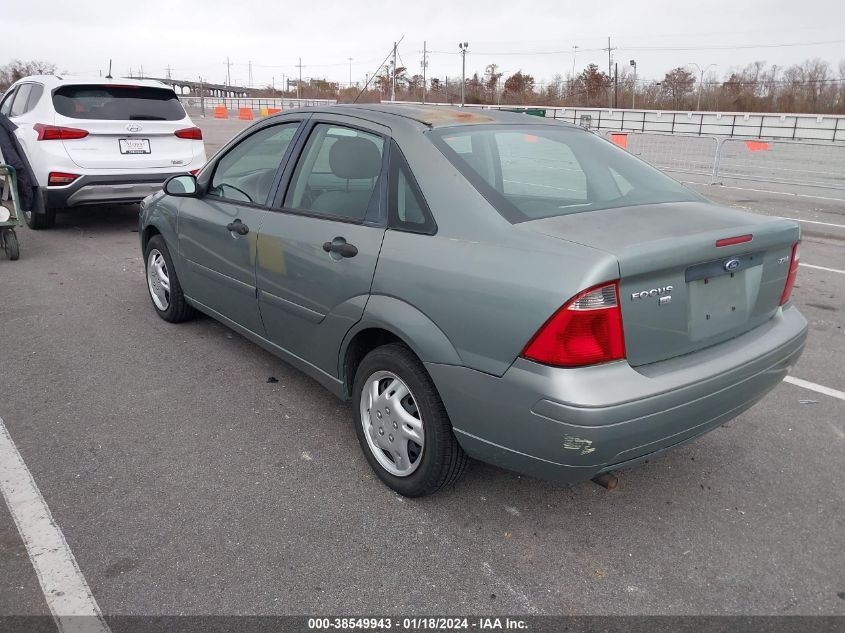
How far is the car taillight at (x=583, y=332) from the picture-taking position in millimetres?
2273

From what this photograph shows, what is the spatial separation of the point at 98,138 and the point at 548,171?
21.1 ft

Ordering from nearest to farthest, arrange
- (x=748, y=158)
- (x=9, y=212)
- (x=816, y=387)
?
(x=816, y=387) → (x=9, y=212) → (x=748, y=158)

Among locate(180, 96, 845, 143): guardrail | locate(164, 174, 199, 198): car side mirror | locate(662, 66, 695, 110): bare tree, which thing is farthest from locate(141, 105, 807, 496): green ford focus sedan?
locate(662, 66, 695, 110): bare tree

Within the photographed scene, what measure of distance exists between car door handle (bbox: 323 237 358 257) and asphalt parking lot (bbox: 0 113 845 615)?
1.04m

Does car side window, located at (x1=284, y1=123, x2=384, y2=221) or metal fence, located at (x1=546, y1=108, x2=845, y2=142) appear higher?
metal fence, located at (x1=546, y1=108, x2=845, y2=142)

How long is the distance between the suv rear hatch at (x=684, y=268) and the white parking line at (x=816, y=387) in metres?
1.60

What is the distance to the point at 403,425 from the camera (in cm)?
293

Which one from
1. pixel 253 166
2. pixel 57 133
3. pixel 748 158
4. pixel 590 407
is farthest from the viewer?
pixel 748 158

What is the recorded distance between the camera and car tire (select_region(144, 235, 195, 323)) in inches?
195

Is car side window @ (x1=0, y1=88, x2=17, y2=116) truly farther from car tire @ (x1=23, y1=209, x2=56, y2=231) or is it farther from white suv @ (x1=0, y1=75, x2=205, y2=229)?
car tire @ (x1=23, y1=209, x2=56, y2=231)

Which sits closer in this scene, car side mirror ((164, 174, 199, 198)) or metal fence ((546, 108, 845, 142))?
car side mirror ((164, 174, 199, 198))

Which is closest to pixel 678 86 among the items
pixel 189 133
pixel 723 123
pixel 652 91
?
pixel 652 91

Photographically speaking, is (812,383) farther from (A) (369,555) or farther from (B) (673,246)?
(A) (369,555)

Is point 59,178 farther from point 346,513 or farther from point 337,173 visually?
point 346,513
